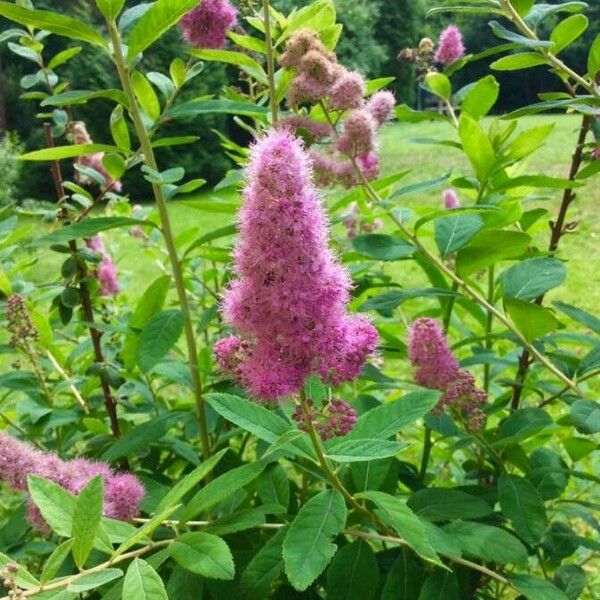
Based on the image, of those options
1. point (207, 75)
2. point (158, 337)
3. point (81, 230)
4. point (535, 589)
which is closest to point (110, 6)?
point (81, 230)

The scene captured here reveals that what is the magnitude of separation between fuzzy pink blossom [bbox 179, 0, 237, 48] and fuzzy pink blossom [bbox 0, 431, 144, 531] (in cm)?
75

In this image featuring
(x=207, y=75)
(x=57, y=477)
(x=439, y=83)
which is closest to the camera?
(x=57, y=477)

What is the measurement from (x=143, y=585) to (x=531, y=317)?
2.08 feet

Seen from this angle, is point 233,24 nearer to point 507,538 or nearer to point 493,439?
point 493,439

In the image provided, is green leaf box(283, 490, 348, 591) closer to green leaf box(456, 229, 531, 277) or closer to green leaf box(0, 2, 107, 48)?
green leaf box(456, 229, 531, 277)

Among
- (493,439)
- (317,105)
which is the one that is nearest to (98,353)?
(317,105)

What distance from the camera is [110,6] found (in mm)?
991

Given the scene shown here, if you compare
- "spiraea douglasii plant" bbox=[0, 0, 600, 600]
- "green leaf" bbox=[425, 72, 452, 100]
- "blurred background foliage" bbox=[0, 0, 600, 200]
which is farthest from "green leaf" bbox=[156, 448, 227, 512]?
"blurred background foliage" bbox=[0, 0, 600, 200]

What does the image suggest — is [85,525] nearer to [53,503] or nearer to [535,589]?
[53,503]

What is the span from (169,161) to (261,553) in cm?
951

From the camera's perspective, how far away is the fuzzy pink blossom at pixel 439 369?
1065mm

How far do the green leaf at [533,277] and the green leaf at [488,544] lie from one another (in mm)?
342

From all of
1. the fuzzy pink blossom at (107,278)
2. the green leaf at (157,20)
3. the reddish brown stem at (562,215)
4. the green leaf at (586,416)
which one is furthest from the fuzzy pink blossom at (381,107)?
the fuzzy pink blossom at (107,278)

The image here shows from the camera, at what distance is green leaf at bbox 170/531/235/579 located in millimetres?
774
